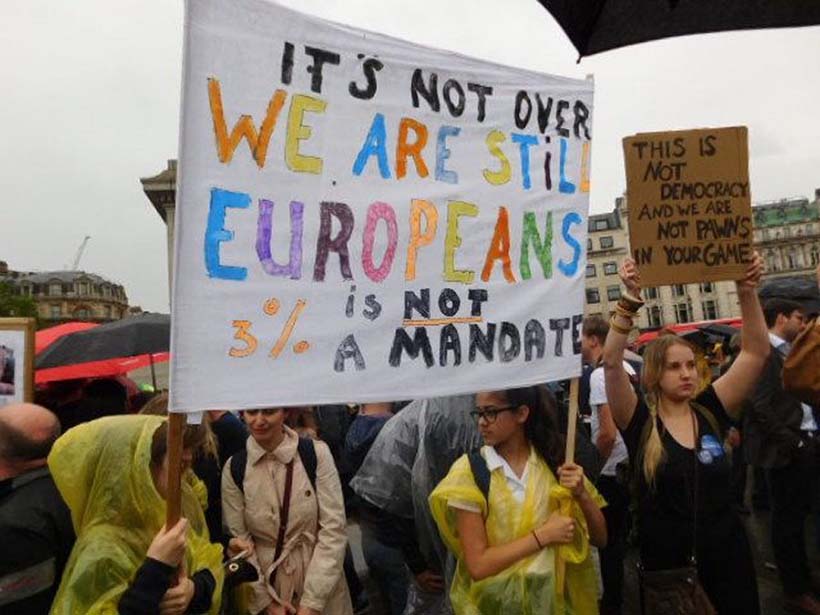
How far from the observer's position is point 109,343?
21.8 ft

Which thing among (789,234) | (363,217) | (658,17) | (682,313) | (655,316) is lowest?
(363,217)

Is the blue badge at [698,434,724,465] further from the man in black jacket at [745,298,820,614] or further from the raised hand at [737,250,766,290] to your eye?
the man in black jacket at [745,298,820,614]

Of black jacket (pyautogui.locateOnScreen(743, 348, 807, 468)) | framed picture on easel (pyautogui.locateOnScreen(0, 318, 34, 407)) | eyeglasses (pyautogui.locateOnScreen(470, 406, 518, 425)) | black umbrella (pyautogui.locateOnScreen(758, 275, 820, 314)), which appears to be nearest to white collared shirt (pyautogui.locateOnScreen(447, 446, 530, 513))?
eyeglasses (pyautogui.locateOnScreen(470, 406, 518, 425))

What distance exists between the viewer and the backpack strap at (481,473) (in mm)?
2535

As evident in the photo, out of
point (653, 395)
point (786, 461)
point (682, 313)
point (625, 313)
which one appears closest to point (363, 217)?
point (625, 313)

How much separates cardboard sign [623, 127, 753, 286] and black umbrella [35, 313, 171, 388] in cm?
505

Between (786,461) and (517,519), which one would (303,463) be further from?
(786,461)

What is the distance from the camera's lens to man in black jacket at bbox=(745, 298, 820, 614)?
4.10m

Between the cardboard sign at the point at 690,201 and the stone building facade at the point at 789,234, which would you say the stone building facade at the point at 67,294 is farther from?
the cardboard sign at the point at 690,201

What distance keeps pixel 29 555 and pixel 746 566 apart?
261cm

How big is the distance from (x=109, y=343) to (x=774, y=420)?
18.5 ft

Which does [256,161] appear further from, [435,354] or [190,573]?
[190,573]

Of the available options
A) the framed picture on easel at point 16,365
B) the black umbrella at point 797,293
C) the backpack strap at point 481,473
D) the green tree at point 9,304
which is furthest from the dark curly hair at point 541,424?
the green tree at point 9,304

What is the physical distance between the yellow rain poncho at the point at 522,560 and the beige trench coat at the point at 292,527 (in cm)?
58
